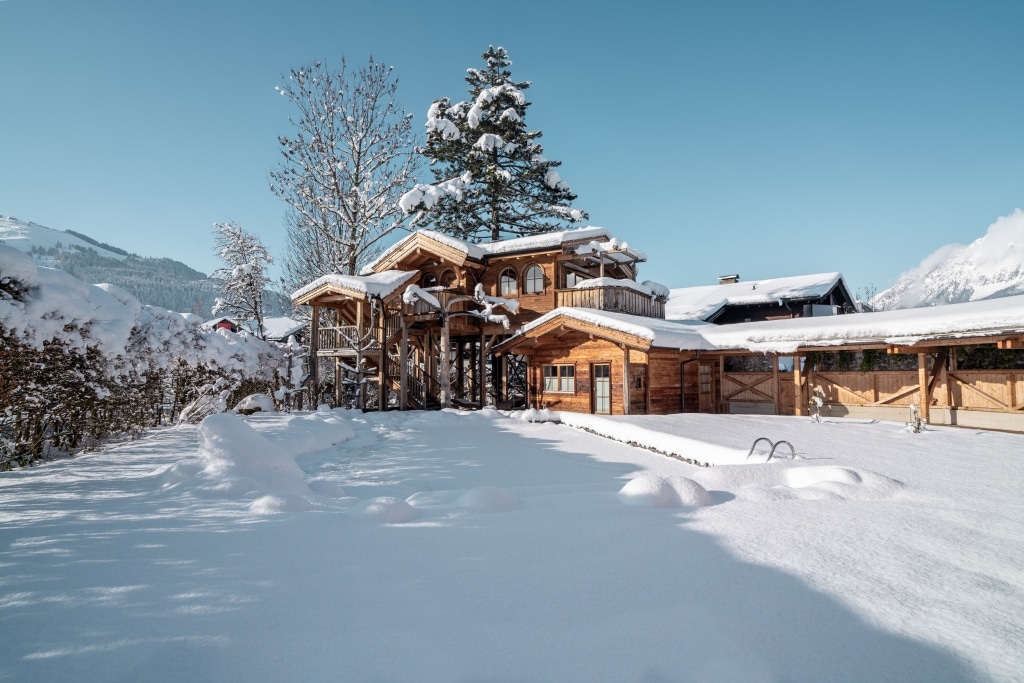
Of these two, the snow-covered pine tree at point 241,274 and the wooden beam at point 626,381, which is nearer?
the wooden beam at point 626,381

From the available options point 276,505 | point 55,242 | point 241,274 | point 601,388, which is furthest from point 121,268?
point 276,505

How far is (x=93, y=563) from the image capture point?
129 inches

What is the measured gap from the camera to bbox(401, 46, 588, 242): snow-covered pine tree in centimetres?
2736

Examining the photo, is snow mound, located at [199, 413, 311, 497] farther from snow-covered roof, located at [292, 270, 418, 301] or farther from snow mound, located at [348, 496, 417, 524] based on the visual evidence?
snow-covered roof, located at [292, 270, 418, 301]

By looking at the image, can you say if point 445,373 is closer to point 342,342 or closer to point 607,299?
point 342,342

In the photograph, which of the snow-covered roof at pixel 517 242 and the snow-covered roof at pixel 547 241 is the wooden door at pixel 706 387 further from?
the snow-covered roof at pixel 547 241

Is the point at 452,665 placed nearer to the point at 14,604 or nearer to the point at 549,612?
the point at 549,612

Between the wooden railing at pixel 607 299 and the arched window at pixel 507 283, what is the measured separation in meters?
2.18

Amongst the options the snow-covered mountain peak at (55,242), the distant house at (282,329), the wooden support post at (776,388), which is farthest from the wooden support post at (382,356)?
the snow-covered mountain peak at (55,242)

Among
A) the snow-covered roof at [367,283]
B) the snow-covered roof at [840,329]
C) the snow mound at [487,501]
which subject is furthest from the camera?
the snow-covered roof at [367,283]

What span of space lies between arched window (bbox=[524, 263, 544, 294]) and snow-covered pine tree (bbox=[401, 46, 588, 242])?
8.25m

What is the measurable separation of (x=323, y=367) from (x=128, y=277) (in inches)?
3333

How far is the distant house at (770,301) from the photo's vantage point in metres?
23.1

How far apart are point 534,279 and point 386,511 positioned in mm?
16919
